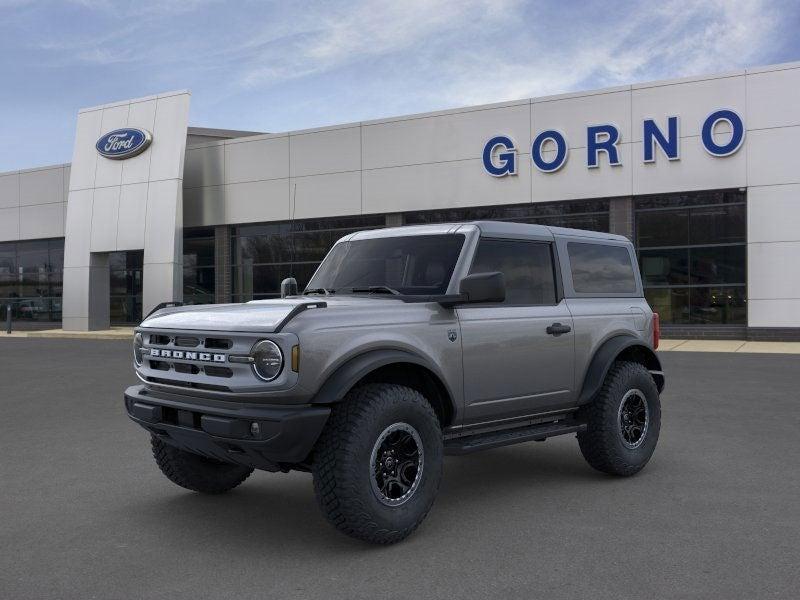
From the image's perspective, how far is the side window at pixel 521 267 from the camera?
5.60 m

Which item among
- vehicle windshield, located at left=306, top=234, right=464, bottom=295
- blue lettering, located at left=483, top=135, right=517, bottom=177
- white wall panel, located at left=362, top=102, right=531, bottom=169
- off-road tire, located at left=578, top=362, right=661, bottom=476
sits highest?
white wall panel, located at left=362, top=102, right=531, bottom=169

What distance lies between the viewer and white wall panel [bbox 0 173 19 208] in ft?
111

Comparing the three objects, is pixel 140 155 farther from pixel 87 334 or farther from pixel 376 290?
pixel 376 290

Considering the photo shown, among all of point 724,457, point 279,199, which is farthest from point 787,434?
point 279,199

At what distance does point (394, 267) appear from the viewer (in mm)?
5676

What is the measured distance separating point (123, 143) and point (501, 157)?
46.9 ft

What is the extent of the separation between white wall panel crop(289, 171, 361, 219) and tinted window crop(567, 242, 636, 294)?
19.5m

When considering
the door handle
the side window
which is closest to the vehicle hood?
the side window

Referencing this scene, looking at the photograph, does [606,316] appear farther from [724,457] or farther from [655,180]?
[655,180]

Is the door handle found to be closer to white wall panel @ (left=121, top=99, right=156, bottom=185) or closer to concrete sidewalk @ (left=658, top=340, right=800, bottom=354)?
concrete sidewalk @ (left=658, top=340, right=800, bottom=354)

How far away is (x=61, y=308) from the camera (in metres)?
33.2

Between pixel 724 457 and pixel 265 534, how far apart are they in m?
4.20

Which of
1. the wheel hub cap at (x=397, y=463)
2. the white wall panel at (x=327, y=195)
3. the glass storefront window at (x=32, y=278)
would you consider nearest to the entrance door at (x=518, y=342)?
the wheel hub cap at (x=397, y=463)

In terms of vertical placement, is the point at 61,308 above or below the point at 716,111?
below
